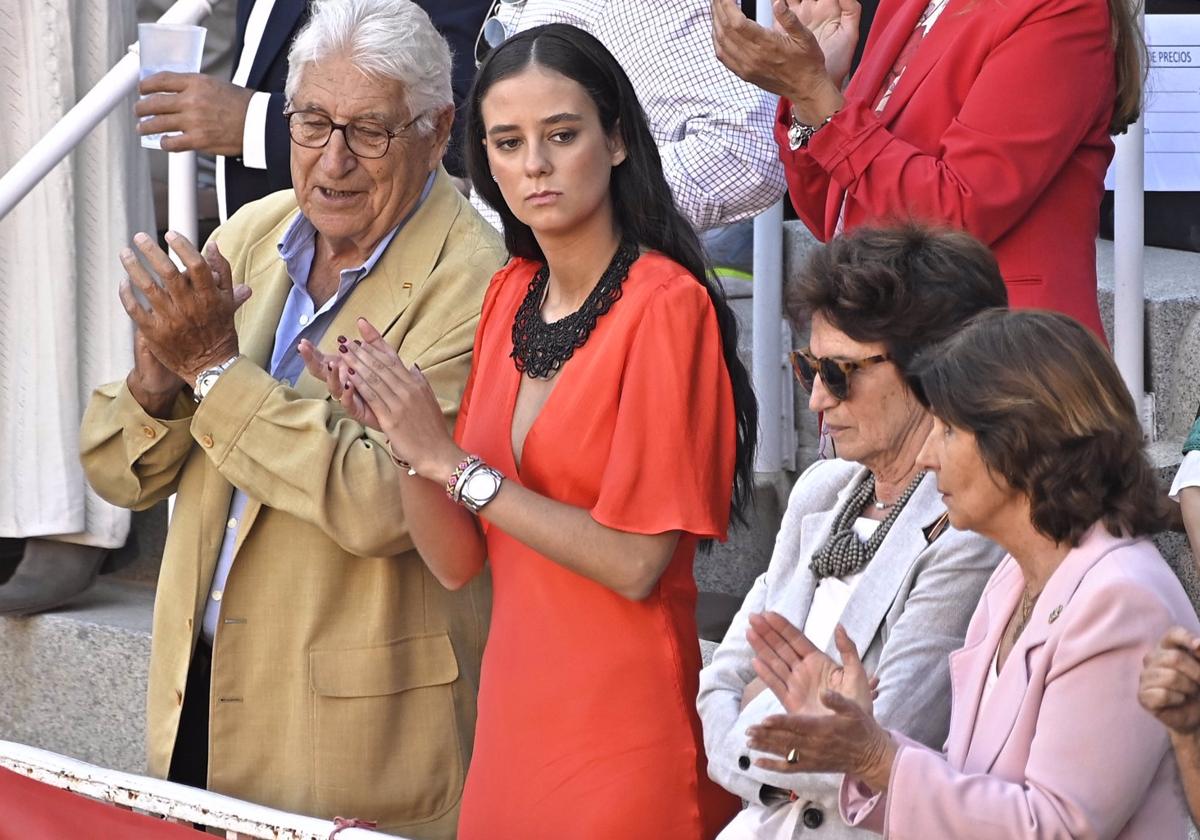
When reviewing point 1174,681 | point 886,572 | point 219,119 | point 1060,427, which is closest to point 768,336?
point 219,119

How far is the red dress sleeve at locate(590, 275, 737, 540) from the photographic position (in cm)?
248

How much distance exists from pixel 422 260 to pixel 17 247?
1904 millimetres

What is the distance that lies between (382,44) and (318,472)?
2.36ft

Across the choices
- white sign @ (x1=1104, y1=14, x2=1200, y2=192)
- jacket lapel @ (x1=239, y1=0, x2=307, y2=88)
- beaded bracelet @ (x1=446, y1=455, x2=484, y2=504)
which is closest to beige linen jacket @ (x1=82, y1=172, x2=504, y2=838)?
beaded bracelet @ (x1=446, y1=455, x2=484, y2=504)

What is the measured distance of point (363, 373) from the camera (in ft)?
8.47

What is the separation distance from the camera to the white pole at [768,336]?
13.8 ft

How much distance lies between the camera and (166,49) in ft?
11.4

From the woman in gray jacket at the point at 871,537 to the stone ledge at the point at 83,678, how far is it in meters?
2.23

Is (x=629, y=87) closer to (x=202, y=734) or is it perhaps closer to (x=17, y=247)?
(x=202, y=734)

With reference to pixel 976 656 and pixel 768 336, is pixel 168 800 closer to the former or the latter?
pixel 976 656

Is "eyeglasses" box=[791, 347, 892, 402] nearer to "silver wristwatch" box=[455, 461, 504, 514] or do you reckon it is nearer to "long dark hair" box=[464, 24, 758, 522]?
"long dark hair" box=[464, 24, 758, 522]

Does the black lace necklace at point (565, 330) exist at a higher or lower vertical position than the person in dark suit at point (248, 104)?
lower

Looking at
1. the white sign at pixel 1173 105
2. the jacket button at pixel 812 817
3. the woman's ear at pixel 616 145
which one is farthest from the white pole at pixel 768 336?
the jacket button at pixel 812 817

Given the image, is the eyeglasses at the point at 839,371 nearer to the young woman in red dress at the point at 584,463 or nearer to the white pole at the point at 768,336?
the young woman in red dress at the point at 584,463
